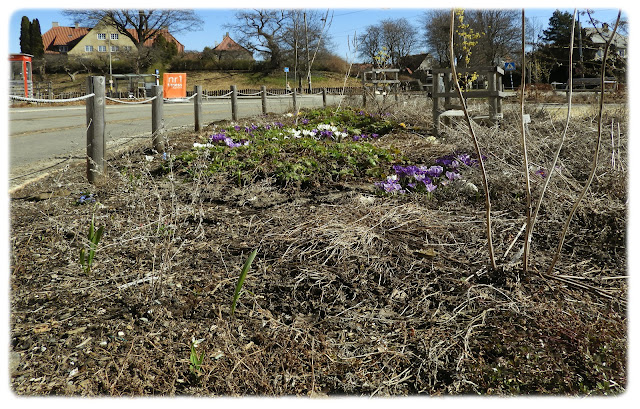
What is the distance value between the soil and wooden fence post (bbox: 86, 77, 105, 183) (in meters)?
1.07

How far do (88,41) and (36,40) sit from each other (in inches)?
282

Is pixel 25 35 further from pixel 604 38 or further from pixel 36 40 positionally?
pixel 604 38

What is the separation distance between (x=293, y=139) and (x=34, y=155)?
12.4ft

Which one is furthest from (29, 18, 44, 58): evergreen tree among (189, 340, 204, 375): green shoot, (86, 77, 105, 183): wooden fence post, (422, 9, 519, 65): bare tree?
(189, 340, 204, 375): green shoot

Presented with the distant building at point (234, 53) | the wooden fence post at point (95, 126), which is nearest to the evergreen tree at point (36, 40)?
the distant building at point (234, 53)

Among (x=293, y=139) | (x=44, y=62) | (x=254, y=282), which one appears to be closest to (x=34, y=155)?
(x=293, y=139)

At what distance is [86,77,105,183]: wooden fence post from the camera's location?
479 cm

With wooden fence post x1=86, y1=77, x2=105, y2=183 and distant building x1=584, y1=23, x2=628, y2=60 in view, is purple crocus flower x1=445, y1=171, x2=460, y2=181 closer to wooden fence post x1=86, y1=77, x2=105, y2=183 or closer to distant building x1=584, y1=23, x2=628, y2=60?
distant building x1=584, y1=23, x2=628, y2=60

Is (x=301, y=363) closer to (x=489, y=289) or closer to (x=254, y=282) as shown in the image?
(x=254, y=282)

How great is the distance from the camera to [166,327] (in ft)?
7.77

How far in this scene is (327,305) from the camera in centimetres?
257

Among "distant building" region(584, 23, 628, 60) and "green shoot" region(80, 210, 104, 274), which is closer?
"green shoot" region(80, 210, 104, 274)

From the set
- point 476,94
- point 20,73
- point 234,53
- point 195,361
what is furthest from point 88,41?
point 195,361

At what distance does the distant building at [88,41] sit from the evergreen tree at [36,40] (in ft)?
10.6
